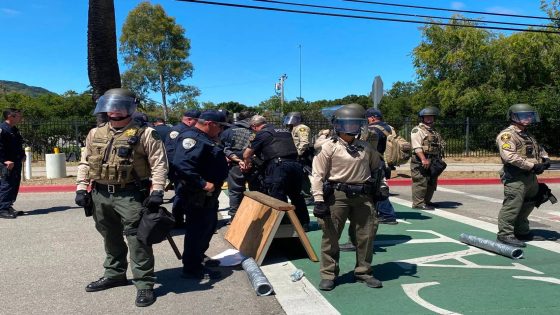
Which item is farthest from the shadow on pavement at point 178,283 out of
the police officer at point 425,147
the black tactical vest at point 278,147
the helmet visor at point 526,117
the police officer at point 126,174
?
the police officer at point 425,147

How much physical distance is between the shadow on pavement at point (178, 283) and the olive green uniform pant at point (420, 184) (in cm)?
497

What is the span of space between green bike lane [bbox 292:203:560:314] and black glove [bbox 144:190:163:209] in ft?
5.81

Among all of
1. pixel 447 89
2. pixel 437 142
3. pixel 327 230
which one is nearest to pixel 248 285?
pixel 327 230

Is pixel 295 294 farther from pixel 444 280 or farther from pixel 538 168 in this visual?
pixel 538 168

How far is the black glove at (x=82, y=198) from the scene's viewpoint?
4500 millimetres

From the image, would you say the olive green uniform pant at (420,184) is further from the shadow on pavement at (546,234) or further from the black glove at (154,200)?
the black glove at (154,200)

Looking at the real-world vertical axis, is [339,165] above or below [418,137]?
below

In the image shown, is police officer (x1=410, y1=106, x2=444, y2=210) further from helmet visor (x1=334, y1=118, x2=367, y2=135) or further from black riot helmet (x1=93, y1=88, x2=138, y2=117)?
black riot helmet (x1=93, y1=88, x2=138, y2=117)

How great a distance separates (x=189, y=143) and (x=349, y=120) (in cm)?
162

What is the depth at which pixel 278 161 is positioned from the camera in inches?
264

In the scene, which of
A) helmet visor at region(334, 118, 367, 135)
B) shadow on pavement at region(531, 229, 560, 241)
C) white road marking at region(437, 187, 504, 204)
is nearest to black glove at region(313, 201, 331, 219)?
helmet visor at region(334, 118, 367, 135)

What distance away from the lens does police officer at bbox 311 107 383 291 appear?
4656 millimetres

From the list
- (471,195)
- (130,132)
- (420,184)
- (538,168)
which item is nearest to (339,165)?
(130,132)

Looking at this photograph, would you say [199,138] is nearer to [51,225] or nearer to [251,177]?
[251,177]
